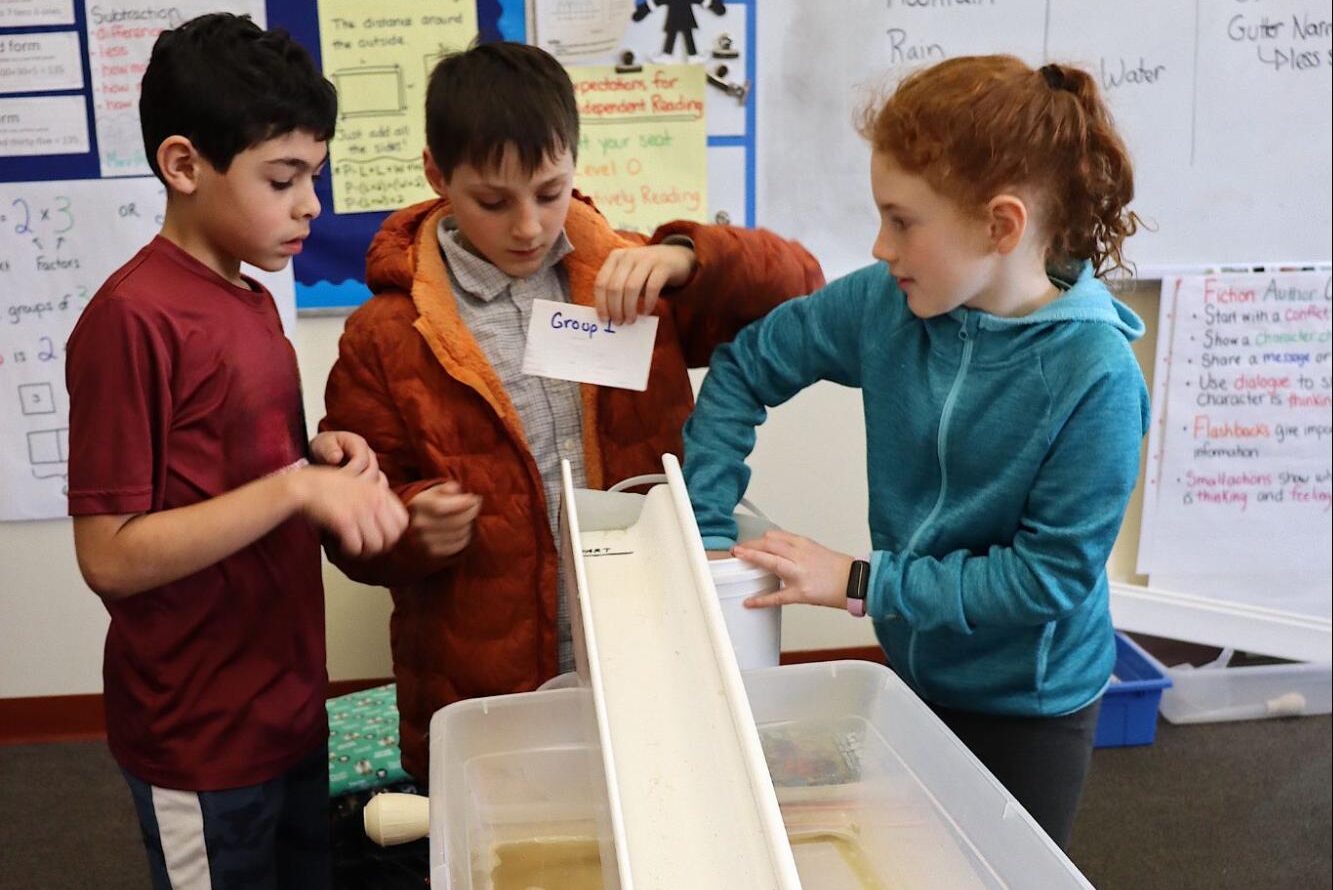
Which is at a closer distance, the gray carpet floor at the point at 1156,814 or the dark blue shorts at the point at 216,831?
the dark blue shorts at the point at 216,831

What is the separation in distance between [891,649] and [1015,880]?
41 cm

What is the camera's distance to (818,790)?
95 cm

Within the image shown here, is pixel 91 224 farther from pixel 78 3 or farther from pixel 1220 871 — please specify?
pixel 1220 871

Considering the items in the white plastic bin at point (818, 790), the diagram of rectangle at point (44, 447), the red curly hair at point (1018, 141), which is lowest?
the diagram of rectangle at point (44, 447)

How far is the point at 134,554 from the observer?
971mm

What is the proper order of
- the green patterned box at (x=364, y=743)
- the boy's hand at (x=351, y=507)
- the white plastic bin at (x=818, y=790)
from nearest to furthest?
1. the white plastic bin at (x=818, y=790)
2. the boy's hand at (x=351, y=507)
3. the green patterned box at (x=364, y=743)

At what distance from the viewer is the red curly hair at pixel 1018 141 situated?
0.98m

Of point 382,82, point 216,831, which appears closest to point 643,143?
point 382,82

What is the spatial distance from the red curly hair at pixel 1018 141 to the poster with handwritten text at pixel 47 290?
1535 millimetres

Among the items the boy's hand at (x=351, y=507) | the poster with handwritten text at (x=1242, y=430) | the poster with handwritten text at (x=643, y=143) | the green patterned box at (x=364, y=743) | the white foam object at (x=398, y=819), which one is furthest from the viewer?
the poster with handwritten text at (x=1242, y=430)

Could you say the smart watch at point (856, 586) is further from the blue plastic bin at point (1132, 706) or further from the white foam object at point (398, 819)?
the blue plastic bin at point (1132, 706)

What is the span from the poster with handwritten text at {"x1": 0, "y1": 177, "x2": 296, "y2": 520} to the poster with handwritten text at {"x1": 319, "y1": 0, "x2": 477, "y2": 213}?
0.82 feet

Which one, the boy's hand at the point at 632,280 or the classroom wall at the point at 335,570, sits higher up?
the boy's hand at the point at 632,280

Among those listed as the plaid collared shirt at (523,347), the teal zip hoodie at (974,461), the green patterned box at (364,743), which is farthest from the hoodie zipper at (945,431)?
the green patterned box at (364,743)
